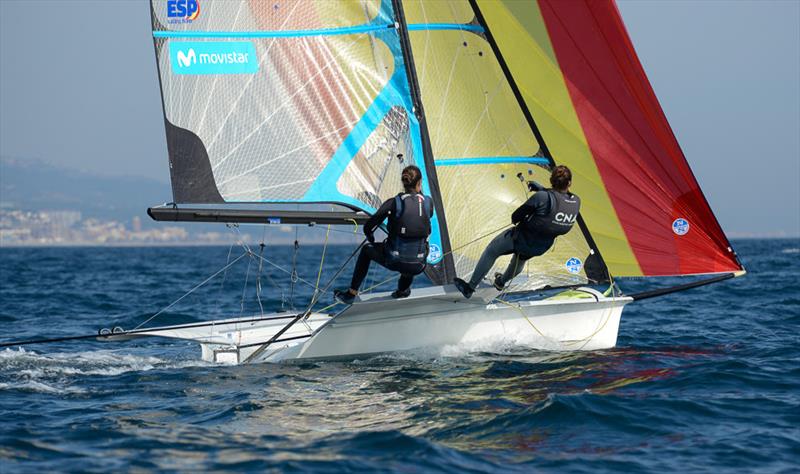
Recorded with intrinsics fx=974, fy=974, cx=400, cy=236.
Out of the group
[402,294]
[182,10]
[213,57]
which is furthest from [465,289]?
[182,10]

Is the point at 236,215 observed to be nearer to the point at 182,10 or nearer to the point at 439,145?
the point at 182,10

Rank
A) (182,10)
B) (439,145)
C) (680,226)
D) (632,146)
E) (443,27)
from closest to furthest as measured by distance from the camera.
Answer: (182,10), (632,146), (680,226), (443,27), (439,145)

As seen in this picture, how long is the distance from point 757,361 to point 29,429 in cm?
659

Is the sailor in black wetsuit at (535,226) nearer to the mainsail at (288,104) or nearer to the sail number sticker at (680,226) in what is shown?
the mainsail at (288,104)

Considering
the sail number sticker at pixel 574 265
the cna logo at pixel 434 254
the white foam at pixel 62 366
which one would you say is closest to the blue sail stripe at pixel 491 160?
A: the cna logo at pixel 434 254

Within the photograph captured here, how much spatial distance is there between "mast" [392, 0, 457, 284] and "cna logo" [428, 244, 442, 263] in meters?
0.07

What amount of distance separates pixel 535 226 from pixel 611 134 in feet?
5.63

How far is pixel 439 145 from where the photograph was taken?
1023 centimetres

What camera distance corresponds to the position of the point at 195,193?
9.38 m

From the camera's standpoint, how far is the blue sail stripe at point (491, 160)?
1011cm

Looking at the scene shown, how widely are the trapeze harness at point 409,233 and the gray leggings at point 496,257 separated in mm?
550

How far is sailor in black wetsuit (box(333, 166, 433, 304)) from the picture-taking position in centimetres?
869

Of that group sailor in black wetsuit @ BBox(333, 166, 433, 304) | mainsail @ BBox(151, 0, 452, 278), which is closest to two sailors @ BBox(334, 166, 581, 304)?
sailor in black wetsuit @ BBox(333, 166, 433, 304)

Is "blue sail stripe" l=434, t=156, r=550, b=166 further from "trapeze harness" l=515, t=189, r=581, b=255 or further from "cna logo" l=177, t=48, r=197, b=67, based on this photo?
"cna logo" l=177, t=48, r=197, b=67
